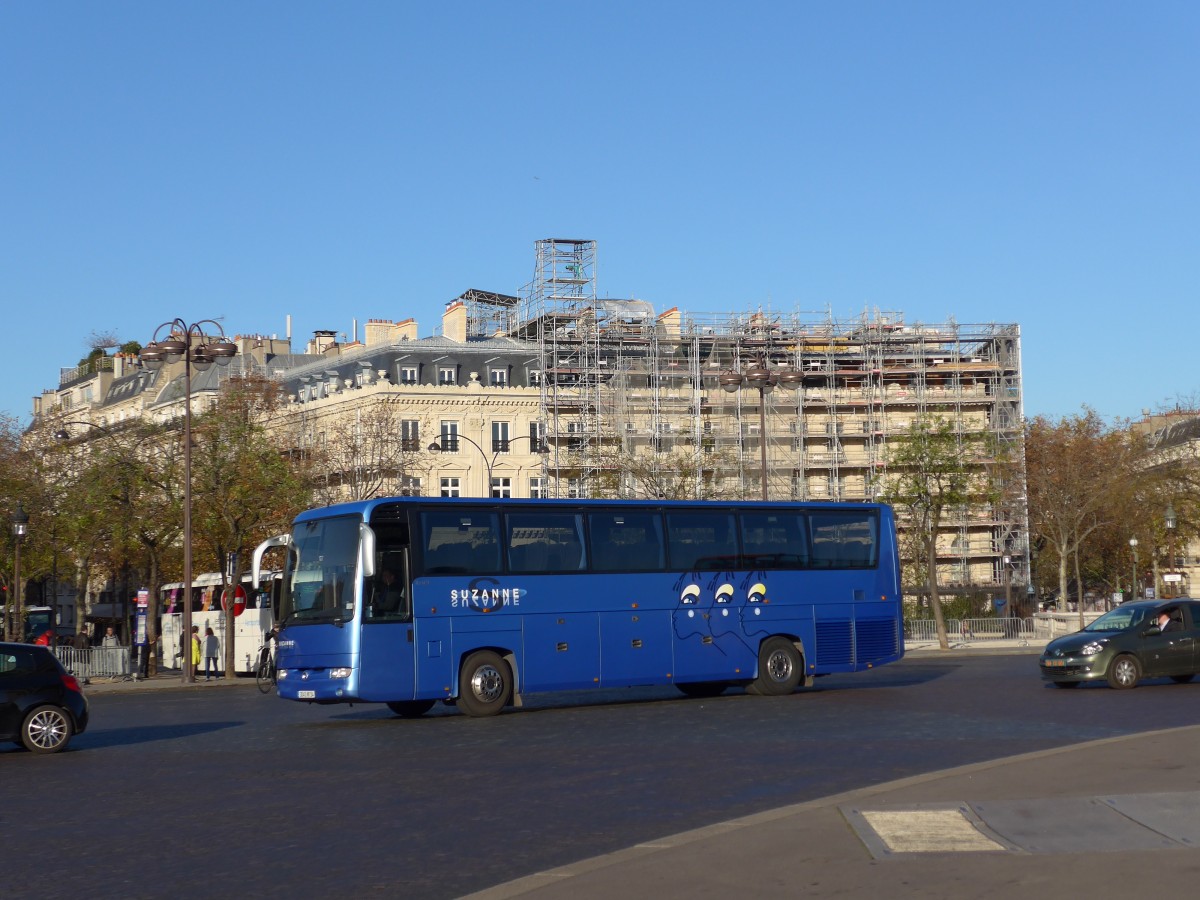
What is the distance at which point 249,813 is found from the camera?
514 inches

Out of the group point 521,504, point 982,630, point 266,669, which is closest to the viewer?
point 521,504

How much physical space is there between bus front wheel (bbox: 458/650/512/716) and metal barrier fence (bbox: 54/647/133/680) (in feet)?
84.6

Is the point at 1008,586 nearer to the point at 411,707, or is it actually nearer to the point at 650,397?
the point at 650,397

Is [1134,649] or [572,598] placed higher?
[572,598]

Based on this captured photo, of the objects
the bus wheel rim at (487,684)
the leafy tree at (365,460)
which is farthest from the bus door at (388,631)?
the leafy tree at (365,460)

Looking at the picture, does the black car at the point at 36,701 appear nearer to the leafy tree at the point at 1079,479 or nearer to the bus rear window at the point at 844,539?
the bus rear window at the point at 844,539

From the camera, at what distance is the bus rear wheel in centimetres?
2525

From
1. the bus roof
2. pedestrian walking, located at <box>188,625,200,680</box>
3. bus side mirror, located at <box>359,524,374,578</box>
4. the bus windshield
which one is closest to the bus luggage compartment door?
the bus windshield

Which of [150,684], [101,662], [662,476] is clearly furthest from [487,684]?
[662,476]

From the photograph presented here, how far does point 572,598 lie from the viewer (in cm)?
2483

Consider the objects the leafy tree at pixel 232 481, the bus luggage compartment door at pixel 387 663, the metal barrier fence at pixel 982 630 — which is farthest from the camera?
the metal barrier fence at pixel 982 630

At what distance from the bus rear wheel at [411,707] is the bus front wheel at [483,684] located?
4.74ft

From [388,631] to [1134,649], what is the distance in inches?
489

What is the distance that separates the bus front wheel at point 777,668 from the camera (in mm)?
26906
